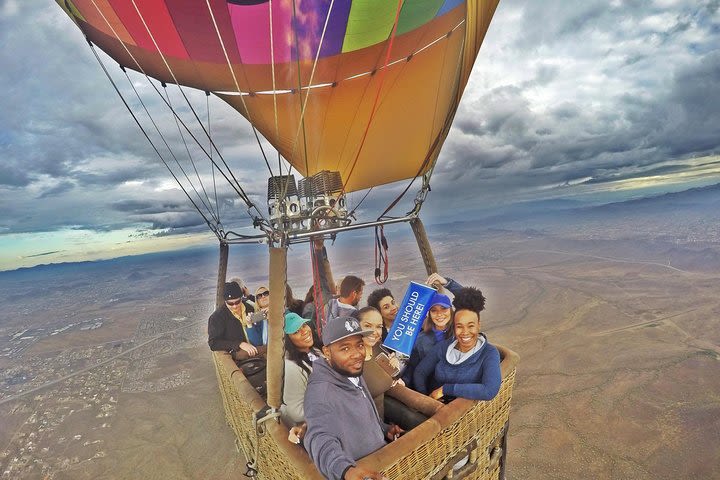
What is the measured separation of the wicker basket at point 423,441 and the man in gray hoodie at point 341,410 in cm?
12

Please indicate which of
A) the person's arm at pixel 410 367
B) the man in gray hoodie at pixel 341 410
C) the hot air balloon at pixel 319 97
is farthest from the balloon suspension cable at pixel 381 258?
the man in gray hoodie at pixel 341 410

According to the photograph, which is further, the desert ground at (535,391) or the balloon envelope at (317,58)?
the desert ground at (535,391)

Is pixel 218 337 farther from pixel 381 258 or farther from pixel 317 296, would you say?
pixel 381 258

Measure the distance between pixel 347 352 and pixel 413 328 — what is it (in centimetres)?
59

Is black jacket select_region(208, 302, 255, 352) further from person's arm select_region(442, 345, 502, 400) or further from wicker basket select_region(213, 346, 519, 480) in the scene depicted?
person's arm select_region(442, 345, 502, 400)

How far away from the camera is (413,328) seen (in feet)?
6.92

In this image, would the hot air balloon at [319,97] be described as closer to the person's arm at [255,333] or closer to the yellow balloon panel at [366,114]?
the yellow balloon panel at [366,114]

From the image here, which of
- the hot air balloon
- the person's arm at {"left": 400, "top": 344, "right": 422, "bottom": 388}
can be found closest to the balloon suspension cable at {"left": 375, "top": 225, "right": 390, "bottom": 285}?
the hot air balloon

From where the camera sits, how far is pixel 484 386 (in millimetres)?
1891

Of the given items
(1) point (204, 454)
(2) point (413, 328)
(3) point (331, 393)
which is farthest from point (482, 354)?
(1) point (204, 454)

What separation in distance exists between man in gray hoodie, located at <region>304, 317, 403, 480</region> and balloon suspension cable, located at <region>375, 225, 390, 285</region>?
1.31 meters

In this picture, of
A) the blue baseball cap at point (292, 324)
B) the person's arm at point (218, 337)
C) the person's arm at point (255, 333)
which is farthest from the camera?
the person's arm at point (255, 333)

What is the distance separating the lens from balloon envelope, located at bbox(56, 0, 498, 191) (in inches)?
123

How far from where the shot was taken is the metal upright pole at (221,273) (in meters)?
3.16
